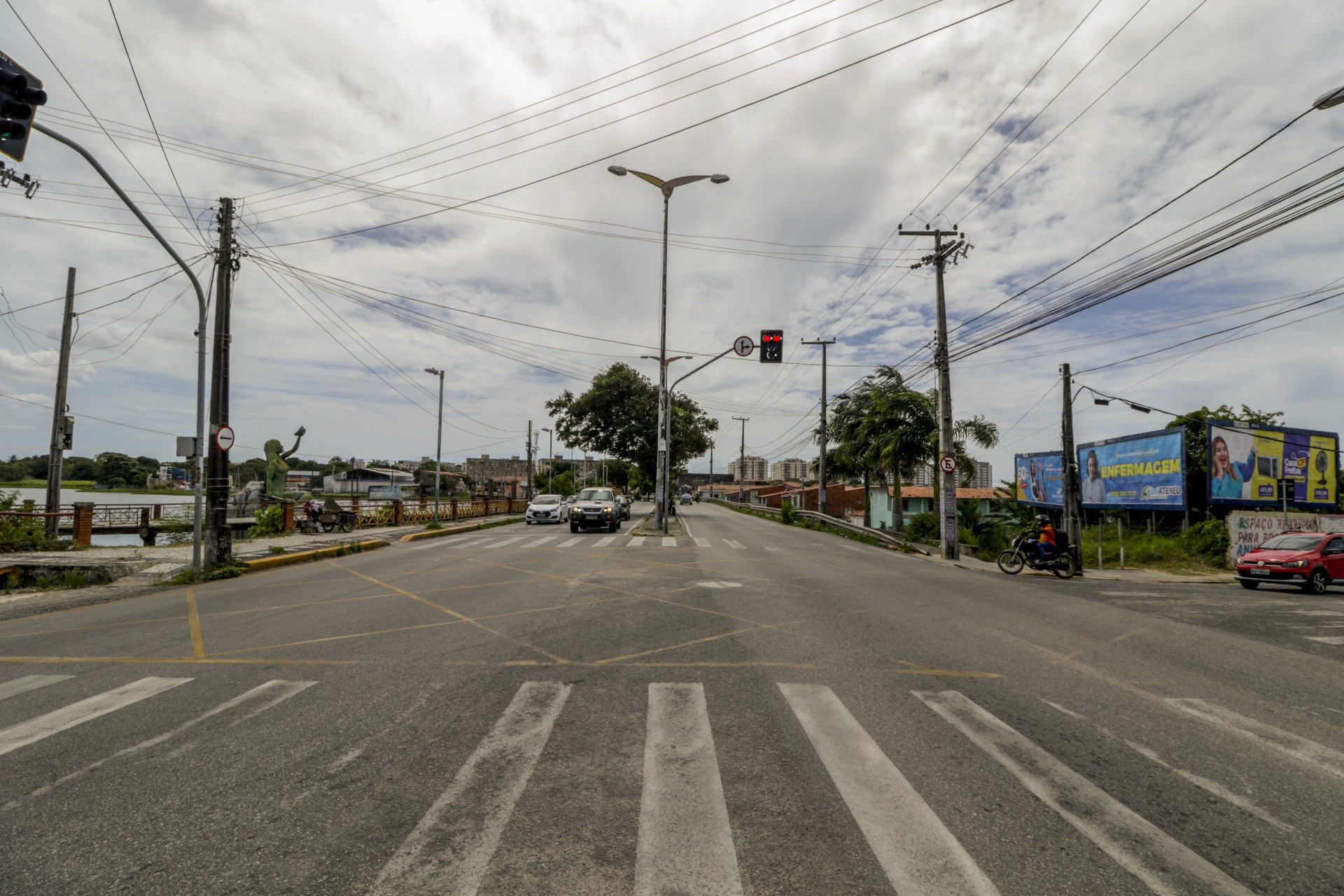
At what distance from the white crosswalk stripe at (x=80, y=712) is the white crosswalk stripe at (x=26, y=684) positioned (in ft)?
2.48

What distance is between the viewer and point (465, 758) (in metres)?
4.18

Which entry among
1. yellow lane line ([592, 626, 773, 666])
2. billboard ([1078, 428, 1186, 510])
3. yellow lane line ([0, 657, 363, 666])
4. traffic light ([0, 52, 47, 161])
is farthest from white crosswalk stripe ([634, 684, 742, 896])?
billboard ([1078, 428, 1186, 510])

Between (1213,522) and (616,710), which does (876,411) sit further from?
(616,710)

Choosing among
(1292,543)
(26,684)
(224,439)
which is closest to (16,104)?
(26,684)

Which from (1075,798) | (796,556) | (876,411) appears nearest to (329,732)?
(1075,798)

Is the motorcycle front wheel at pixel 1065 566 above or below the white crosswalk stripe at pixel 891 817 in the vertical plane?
below

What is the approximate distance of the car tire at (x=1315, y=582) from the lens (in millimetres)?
15930

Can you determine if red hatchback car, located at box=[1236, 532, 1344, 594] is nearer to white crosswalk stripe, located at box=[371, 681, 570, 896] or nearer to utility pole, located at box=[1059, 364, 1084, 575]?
utility pole, located at box=[1059, 364, 1084, 575]

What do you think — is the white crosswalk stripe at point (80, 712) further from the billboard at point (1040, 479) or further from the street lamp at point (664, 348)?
the billboard at point (1040, 479)

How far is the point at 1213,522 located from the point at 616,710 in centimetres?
2553

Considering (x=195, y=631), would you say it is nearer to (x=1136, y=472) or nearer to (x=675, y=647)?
A: (x=675, y=647)

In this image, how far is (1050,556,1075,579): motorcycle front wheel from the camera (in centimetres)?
1747

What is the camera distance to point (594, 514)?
93.1 ft

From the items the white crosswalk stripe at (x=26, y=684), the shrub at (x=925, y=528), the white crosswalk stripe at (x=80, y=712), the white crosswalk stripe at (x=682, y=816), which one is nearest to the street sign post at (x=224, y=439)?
the white crosswalk stripe at (x=26, y=684)
